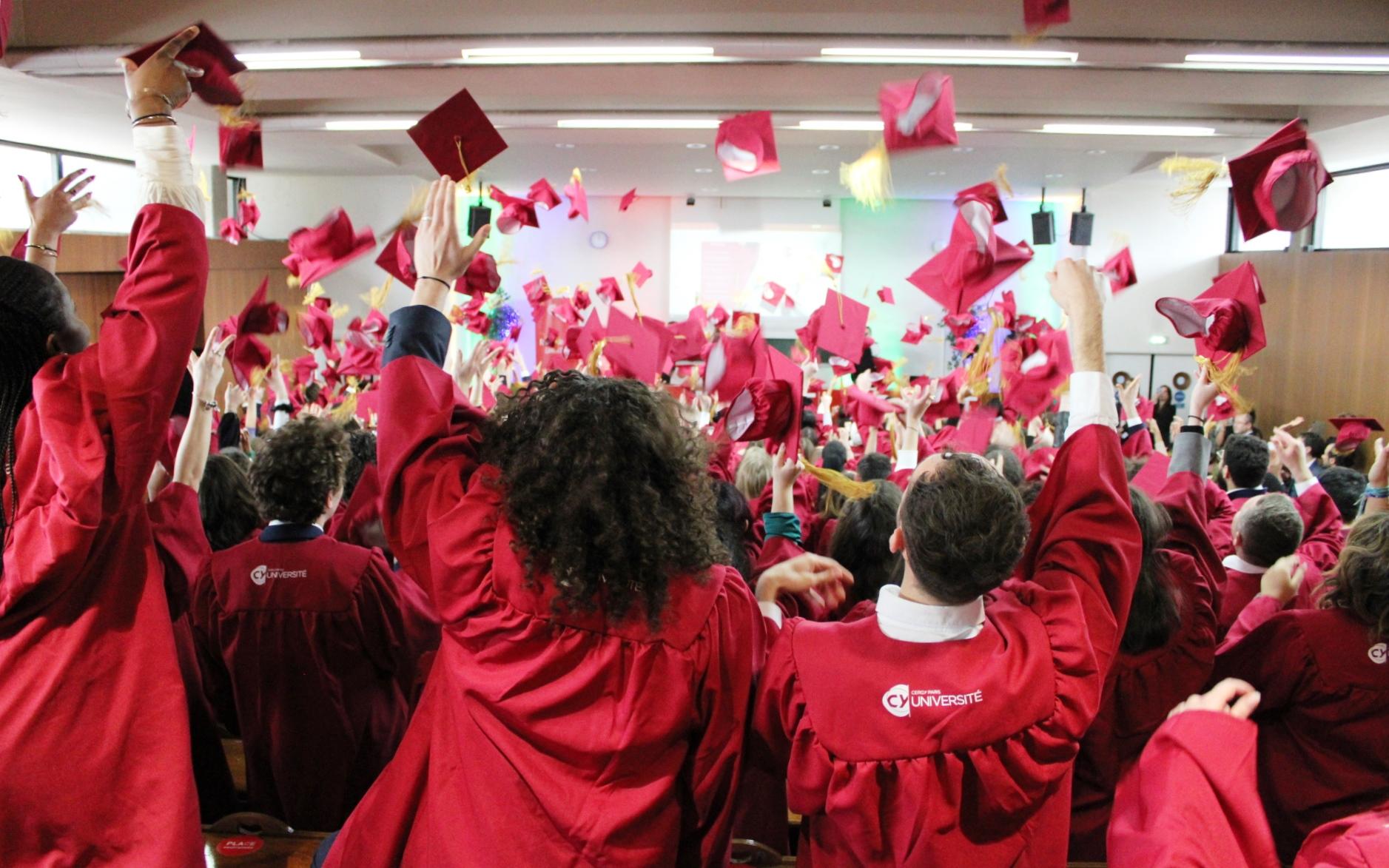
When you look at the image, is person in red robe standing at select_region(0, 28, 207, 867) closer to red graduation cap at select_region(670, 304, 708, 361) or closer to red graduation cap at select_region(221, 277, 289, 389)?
red graduation cap at select_region(221, 277, 289, 389)

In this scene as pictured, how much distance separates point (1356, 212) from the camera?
10281 millimetres

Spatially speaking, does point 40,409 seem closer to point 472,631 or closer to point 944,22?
point 472,631

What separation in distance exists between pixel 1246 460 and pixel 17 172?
33.1 feet

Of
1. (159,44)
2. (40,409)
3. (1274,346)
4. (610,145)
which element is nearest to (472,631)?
(40,409)

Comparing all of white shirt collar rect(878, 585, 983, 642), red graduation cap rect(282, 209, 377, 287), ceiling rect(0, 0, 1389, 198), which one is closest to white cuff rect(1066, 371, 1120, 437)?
white shirt collar rect(878, 585, 983, 642)

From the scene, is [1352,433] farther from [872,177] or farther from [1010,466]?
[872,177]

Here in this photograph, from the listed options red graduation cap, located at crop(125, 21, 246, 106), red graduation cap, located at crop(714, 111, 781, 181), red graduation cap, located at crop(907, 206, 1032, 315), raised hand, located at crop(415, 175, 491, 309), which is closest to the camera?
raised hand, located at crop(415, 175, 491, 309)

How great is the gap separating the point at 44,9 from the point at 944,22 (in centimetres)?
573

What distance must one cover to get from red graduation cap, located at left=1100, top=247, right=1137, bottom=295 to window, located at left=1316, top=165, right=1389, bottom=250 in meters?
8.96

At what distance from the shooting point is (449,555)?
126 cm

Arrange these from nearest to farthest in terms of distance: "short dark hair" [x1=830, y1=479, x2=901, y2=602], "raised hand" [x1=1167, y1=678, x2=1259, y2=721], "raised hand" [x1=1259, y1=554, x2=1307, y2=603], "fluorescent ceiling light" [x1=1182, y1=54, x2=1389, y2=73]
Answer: "raised hand" [x1=1167, y1=678, x2=1259, y2=721] → "raised hand" [x1=1259, y1=554, x2=1307, y2=603] → "short dark hair" [x1=830, y1=479, x2=901, y2=602] → "fluorescent ceiling light" [x1=1182, y1=54, x2=1389, y2=73]

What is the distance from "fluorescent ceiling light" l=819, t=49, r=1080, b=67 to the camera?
5949 millimetres

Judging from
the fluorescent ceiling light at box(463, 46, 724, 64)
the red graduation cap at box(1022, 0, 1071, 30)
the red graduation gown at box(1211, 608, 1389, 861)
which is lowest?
the red graduation gown at box(1211, 608, 1389, 861)

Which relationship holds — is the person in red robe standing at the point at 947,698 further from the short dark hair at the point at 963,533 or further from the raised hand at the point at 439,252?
the raised hand at the point at 439,252
